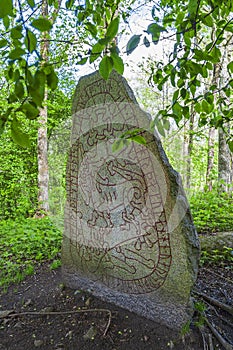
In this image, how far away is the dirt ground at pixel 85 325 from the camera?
1.95 m

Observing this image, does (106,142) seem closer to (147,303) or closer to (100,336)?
(147,303)

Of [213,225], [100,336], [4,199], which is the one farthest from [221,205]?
[4,199]

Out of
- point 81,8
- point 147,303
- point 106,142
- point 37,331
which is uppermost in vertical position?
point 81,8

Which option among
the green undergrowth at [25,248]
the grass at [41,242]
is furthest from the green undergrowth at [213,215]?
the green undergrowth at [25,248]

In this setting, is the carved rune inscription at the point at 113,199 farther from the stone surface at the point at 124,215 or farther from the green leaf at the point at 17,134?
the green leaf at the point at 17,134

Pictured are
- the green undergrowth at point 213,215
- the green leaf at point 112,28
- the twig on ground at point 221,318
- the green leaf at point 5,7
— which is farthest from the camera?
the green undergrowth at point 213,215

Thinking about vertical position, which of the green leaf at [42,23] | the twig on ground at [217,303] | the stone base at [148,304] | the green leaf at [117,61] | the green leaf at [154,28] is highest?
the green leaf at [154,28]

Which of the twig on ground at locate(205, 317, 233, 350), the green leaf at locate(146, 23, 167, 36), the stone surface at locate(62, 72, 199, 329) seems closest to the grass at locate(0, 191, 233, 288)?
the stone surface at locate(62, 72, 199, 329)

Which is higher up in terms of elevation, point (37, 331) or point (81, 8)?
point (81, 8)

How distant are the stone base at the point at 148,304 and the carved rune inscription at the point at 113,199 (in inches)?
2.2

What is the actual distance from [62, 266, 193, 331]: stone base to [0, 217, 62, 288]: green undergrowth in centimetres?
93

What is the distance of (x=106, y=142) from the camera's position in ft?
7.59

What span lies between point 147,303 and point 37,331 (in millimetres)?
799

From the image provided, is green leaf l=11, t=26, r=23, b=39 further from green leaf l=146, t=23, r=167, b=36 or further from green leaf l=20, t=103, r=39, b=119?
green leaf l=146, t=23, r=167, b=36
